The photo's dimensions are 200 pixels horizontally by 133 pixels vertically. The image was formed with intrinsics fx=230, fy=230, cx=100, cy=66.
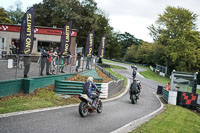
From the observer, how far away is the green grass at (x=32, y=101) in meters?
9.16

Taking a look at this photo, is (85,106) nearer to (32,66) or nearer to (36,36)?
(32,66)

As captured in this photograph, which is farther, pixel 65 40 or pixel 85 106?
pixel 65 40

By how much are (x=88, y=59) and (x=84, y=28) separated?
82.4 feet

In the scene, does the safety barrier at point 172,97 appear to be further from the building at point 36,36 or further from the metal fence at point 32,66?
the building at point 36,36

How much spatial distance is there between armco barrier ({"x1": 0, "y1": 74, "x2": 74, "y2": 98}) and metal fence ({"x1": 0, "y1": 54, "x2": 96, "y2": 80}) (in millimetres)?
256

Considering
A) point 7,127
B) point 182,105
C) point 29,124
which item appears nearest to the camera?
point 7,127

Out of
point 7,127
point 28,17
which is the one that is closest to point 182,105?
point 28,17

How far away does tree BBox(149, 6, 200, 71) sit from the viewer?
50.3 meters

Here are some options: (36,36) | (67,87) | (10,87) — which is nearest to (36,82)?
(10,87)

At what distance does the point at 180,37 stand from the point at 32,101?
1808 inches

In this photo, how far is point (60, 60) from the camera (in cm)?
1580

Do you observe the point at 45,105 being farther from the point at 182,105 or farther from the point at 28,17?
the point at 182,105

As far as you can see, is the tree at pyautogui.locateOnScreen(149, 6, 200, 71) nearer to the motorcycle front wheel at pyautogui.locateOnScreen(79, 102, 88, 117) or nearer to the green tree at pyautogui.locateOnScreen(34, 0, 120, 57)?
the green tree at pyautogui.locateOnScreen(34, 0, 120, 57)

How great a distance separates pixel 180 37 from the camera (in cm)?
5072
